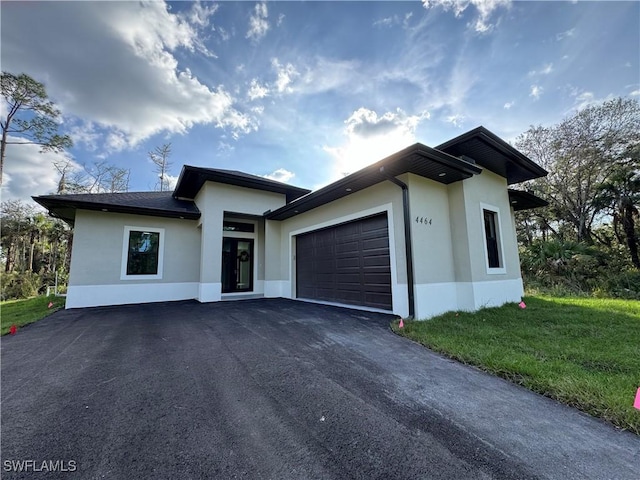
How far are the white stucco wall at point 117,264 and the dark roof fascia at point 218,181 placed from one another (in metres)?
1.37

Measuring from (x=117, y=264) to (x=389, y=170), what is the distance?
9.01m

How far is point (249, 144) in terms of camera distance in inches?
413

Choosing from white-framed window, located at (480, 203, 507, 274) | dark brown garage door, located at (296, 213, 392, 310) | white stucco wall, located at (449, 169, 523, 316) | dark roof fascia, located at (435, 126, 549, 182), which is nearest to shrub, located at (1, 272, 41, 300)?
dark brown garage door, located at (296, 213, 392, 310)

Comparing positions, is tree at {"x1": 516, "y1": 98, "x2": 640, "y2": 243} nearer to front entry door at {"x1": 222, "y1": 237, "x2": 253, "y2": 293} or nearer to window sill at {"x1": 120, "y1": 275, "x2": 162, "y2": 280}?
front entry door at {"x1": 222, "y1": 237, "x2": 253, "y2": 293}

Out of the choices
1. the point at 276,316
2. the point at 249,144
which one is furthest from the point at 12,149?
the point at 276,316

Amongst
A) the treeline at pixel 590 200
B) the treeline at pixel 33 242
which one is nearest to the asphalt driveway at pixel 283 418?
the treeline at pixel 590 200

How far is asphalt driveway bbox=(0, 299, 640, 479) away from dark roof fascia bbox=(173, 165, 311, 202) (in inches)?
233

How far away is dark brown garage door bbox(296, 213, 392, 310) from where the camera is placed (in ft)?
20.9

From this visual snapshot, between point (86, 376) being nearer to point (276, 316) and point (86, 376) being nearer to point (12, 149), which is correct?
point (276, 316)

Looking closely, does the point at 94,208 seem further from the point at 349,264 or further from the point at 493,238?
the point at 493,238

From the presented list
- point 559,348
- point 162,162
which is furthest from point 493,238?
point 162,162

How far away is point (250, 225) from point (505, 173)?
30.3 feet

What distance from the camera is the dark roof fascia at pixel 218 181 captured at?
332 inches

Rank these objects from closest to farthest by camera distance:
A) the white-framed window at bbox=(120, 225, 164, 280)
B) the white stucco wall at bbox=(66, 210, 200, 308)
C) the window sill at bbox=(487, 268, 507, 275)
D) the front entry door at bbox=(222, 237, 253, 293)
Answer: the window sill at bbox=(487, 268, 507, 275)
the white stucco wall at bbox=(66, 210, 200, 308)
the white-framed window at bbox=(120, 225, 164, 280)
the front entry door at bbox=(222, 237, 253, 293)
